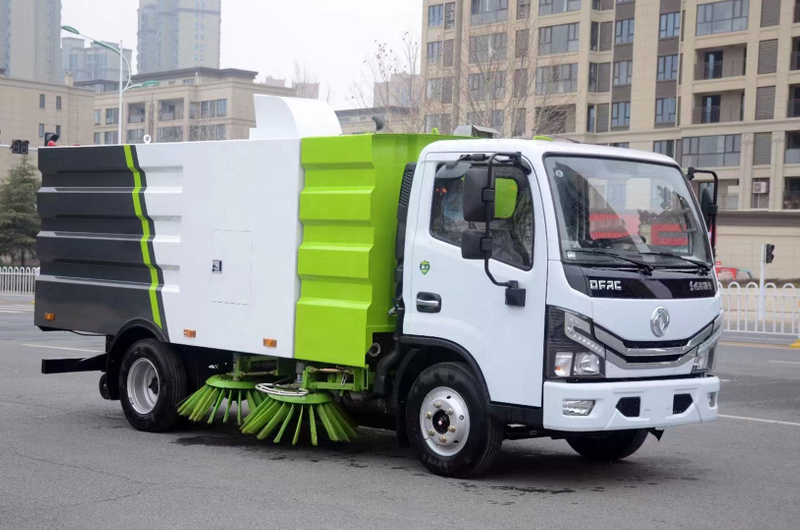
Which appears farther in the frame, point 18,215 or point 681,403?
point 18,215

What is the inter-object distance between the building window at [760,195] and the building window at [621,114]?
10.2 metres

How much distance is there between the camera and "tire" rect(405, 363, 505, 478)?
7.61 meters

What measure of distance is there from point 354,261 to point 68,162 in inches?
158

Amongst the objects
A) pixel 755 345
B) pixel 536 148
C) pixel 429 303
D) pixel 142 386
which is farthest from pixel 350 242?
pixel 755 345

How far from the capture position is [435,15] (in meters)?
69.4

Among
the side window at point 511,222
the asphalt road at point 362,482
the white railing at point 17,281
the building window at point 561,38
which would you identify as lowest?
the white railing at point 17,281

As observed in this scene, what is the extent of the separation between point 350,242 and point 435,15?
63.1 meters

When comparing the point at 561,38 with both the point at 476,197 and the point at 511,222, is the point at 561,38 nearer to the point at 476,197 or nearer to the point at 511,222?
the point at 511,222

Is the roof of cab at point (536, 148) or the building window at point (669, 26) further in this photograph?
the building window at point (669, 26)

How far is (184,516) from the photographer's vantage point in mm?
6586

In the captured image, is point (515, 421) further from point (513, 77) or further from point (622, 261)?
point (513, 77)

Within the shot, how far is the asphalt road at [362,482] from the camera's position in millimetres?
6652

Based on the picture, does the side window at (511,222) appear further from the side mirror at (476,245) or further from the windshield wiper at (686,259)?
the windshield wiper at (686,259)

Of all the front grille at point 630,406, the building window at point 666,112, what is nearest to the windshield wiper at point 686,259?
the front grille at point 630,406
